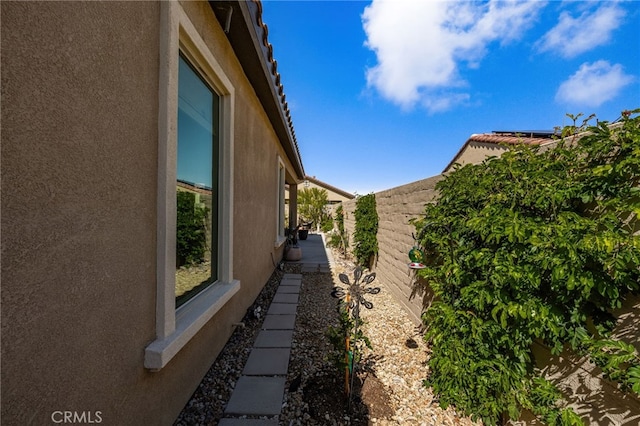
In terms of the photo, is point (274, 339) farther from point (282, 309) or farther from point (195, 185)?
point (195, 185)

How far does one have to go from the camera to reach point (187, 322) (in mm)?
2180

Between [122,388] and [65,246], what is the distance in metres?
0.94

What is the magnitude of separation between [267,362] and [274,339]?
55cm

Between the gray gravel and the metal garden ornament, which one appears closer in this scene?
the gray gravel

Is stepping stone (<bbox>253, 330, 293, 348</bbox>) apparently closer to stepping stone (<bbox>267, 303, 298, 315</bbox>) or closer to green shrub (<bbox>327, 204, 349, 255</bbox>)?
stepping stone (<bbox>267, 303, 298, 315</bbox>)

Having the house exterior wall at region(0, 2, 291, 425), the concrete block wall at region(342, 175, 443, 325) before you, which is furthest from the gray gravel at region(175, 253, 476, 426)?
the house exterior wall at region(0, 2, 291, 425)

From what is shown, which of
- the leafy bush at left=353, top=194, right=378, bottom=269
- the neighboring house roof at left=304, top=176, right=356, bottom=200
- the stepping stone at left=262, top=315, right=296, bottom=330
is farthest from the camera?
the neighboring house roof at left=304, top=176, right=356, bottom=200

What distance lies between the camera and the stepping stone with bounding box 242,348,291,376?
2.88m

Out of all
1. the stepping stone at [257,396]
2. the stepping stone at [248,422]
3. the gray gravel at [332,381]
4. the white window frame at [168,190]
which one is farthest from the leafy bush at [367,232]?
the white window frame at [168,190]

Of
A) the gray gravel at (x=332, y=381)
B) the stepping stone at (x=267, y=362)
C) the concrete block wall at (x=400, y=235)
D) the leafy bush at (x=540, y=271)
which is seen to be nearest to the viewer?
the leafy bush at (x=540, y=271)

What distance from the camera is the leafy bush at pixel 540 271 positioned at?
1518mm

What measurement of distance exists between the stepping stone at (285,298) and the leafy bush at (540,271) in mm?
3090

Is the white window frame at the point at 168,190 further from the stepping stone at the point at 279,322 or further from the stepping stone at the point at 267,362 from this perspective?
the stepping stone at the point at 279,322

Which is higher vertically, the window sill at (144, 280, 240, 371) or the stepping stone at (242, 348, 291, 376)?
the window sill at (144, 280, 240, 371)
